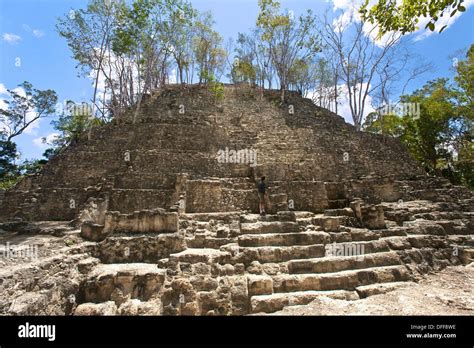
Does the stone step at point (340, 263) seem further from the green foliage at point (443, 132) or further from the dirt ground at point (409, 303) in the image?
the green foliage at point (443, 132)

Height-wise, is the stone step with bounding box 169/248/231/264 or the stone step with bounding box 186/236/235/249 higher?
the stone step with bounding box 186/236/235/249

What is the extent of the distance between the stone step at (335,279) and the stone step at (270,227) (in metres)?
1.78

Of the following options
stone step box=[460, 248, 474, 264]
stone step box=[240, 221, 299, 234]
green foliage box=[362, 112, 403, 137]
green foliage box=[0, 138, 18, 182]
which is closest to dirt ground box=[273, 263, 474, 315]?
stone step box=[460, 248, 474, 264]

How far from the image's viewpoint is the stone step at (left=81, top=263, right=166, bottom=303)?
5.41 metres

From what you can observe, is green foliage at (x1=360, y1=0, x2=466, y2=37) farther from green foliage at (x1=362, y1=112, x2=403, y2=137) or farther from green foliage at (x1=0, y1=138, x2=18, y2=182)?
green foliage at (x1=0, y1=138, x2=18, y2=182)

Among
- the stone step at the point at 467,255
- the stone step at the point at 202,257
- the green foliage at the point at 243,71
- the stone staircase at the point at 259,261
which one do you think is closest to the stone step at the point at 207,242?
the stone staircase at the point at 259,261

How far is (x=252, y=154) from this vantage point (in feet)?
43.0

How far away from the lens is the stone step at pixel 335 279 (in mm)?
5648

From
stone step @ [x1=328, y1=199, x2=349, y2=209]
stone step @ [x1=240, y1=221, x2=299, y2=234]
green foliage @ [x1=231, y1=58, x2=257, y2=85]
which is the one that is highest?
green foliage @ [x1=231, y1=58, x2=257, y2=85]

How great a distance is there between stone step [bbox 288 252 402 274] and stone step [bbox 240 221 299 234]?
1.38 m

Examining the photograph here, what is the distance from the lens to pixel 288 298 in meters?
5.25
